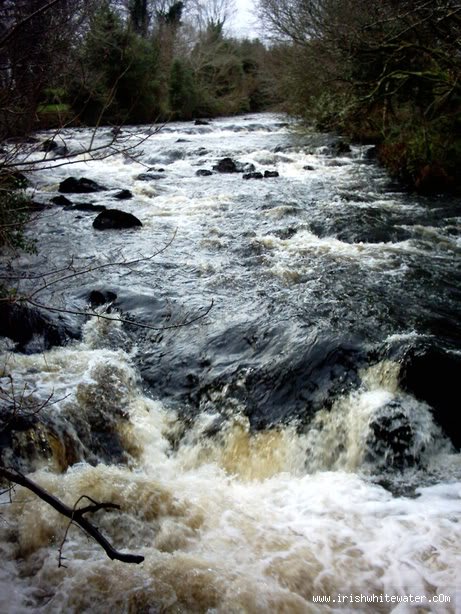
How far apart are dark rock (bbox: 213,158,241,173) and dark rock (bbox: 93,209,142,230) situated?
5606mm

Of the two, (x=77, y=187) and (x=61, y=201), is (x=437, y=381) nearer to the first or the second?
(x=61, y=201)

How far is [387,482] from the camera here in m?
4.00

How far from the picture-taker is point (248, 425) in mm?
4598

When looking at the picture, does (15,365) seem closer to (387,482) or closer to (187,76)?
(387,482)

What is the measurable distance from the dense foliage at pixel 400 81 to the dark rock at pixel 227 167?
3.21 metres

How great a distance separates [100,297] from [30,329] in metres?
1.24

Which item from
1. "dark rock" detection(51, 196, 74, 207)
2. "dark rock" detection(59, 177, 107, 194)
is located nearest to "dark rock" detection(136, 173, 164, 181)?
"dark rock" detection(59, 177, 107, 194)

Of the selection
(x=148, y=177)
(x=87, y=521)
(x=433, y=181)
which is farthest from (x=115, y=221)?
(x=87, y=521)

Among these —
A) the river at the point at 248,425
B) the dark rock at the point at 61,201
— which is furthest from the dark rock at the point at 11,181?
the dark rock at the point at 61,201

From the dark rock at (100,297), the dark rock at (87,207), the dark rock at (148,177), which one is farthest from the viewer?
the dark rock at (148,177)

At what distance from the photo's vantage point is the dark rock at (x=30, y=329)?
552 cm

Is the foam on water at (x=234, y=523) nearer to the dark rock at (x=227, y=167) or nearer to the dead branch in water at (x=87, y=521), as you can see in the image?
the dead branch in water at (x=87, y=521)

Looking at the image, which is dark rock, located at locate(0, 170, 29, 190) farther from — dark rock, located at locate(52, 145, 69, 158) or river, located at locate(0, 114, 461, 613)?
river, located at locate(0, 114, 461, 613)

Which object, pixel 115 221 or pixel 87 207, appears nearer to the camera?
pixel 115 221
